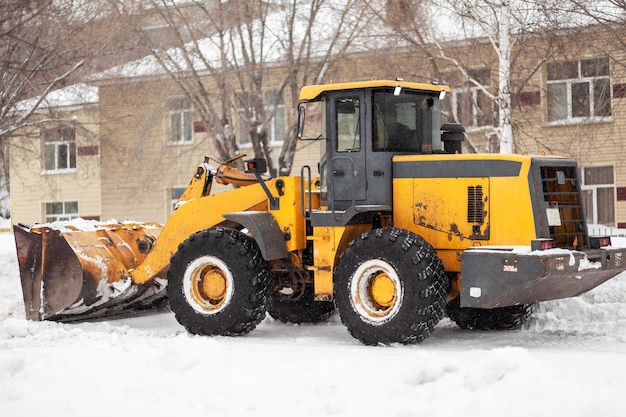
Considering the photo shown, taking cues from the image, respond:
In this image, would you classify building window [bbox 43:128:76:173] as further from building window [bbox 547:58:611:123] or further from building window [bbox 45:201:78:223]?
building window [bbox 547:58:611:123]

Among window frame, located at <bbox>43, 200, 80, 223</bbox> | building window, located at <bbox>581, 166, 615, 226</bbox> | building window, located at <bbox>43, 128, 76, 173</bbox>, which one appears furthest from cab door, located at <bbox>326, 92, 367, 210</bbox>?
window frame, located at <bbox>43, 200, 80, 223</bbox>

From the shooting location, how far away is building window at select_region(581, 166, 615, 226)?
83.4 feet

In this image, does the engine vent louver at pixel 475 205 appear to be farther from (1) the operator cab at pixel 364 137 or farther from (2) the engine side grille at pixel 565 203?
(1) the operator cab at pixel 364 137

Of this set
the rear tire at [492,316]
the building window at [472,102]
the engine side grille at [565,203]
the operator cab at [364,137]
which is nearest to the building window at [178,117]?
the building window at [472,102]

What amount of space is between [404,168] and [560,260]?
1.95 meters

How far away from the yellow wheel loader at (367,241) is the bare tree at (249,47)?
9.23 metres

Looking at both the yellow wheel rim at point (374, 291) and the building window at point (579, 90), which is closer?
the yellow wheel rim at point (374, 291)

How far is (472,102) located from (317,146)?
8567 millimetres

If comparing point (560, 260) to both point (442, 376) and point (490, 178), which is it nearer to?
point (490, 178)

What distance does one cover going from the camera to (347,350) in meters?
9.79

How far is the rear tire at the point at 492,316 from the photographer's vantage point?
11414mm

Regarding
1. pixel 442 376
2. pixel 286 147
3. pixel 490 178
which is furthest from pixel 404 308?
pixel 286 147

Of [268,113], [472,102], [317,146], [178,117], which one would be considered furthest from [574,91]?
[178,117]

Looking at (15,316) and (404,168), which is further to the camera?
(15,316)
